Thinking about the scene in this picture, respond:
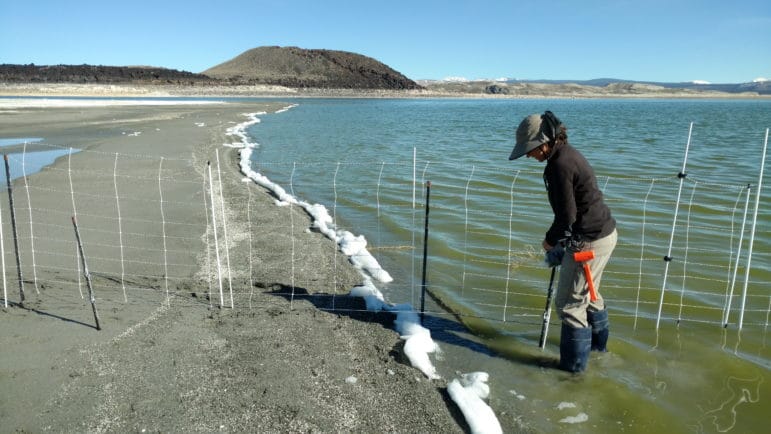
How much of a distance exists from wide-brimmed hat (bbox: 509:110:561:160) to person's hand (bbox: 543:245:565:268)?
0.99 m

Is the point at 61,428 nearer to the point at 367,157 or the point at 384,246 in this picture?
the point at 384,246

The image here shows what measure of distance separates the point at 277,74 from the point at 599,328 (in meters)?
154

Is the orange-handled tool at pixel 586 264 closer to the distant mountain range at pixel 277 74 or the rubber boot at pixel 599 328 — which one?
the rubber boot at pixel 599 328

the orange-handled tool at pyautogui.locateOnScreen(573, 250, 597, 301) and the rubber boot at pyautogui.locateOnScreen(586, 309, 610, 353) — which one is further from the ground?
the orange-handled tool at pyautogui.locateOnScreen(573, 250, 597, 301)

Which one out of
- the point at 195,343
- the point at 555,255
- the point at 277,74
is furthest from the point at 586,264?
the point at 277,74

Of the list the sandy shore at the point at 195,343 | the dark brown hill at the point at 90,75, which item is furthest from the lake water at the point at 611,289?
A: the dark brown hill at the point at 90,75

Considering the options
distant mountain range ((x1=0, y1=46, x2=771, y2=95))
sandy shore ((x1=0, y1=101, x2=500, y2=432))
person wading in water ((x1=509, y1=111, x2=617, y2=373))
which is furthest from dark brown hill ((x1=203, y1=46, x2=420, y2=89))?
person wading in water ((x1=509, y1=111, x2=617, y2=373))

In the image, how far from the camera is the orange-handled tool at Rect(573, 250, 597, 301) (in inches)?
160

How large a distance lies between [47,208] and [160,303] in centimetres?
513

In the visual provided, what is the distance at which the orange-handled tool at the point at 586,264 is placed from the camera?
407cm

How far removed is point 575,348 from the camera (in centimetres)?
451

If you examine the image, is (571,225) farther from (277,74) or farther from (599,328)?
(277,74)

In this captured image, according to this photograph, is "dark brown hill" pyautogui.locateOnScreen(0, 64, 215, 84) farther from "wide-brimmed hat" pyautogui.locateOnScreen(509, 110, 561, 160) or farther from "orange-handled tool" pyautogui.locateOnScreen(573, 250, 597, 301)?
"orange-handled tool" pyautogui.locateOnScreen(573, 250, 597, 301)

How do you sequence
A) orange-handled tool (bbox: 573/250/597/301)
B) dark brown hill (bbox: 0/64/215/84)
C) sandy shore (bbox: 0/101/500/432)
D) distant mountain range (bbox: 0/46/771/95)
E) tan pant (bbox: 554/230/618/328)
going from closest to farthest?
sandy shore (bbox: 0/101/500/432)
orange-handled tool (bbox: 573/250/597/301)
tan pant (bbox: 554/230/618/328)
dark brown hill (bbox: 0/64/215/84)
distant mountain range (bbox: 0/46/771/95)
